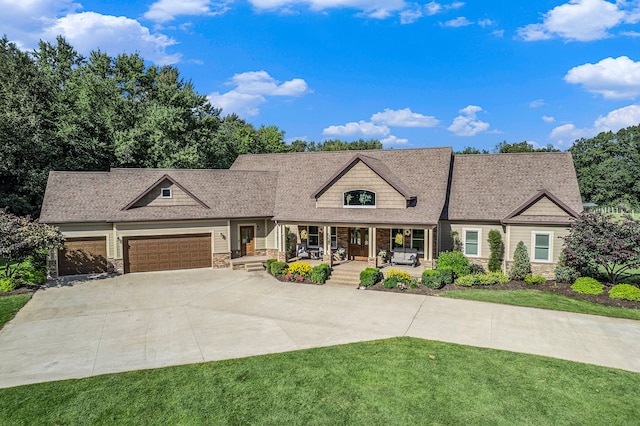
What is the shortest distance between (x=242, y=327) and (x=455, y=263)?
1107 centimetres

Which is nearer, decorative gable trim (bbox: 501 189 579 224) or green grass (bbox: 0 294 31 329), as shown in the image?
green grass (bbox: 0 294 31 329)

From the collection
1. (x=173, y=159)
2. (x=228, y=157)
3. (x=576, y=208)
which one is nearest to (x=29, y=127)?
(x=173, y=159)

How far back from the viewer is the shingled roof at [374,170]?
66.6 ft

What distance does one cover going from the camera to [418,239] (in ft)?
70.2

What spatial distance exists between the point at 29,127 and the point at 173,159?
30.8 feet

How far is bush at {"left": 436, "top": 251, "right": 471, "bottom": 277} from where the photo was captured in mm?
18578

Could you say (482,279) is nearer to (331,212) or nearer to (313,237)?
(331,212)

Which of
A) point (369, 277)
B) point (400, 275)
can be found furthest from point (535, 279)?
point (369, 277)

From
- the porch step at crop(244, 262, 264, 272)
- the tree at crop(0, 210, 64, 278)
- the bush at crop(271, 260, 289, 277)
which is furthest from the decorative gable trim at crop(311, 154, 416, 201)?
the tree at crop(0, 210, 64, 278)

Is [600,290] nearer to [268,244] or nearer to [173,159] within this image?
[268,244]

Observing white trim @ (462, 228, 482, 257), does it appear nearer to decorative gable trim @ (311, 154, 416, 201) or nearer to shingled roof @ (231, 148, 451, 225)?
shingled roof @ (231, 148, 451, 225)

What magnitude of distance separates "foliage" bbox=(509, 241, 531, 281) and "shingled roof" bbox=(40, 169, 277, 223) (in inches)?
539

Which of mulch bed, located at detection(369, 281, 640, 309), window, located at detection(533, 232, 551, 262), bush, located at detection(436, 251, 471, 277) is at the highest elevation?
window, located at detection(533, 232, 551, 262)

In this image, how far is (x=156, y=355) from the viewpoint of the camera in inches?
417
